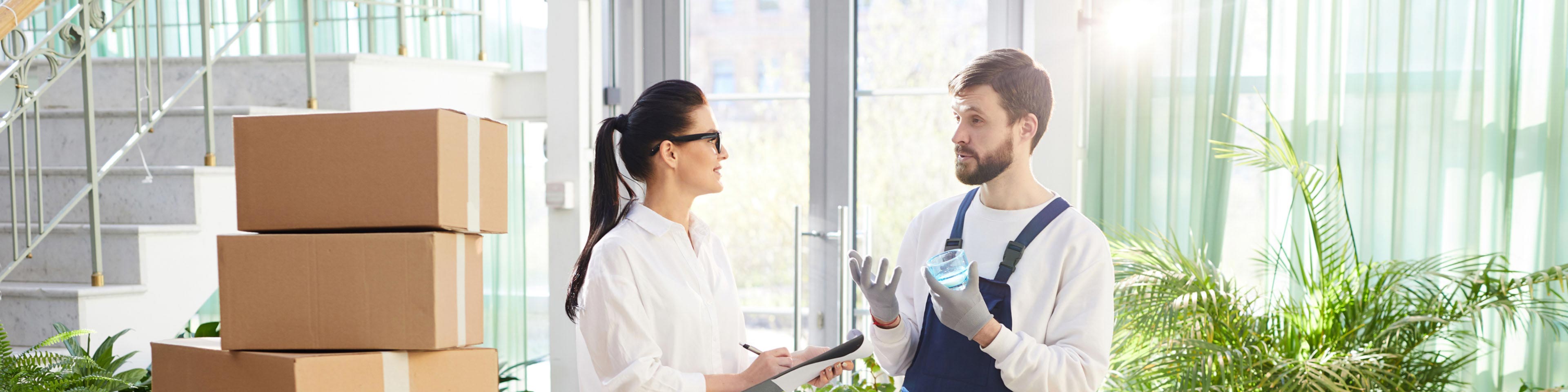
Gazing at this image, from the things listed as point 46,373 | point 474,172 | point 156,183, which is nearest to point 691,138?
point 474,172

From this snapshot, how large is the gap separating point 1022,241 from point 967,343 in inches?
6.6

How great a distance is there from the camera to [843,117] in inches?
128

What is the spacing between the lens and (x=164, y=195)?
230 cm

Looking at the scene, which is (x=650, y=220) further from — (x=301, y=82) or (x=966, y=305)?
(x=301, y=82)

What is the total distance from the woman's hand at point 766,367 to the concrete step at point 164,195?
4.99 ft

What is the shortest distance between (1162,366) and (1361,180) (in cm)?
84

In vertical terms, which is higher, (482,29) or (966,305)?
(482,29)

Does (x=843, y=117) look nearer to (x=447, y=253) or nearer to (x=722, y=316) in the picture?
(x=722, y=316)

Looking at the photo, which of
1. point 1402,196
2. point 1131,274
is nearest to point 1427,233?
point 1402,196

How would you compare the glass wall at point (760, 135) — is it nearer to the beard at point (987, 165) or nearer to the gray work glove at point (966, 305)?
the beard at point (987, 165)

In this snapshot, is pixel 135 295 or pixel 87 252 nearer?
pixel 135 295

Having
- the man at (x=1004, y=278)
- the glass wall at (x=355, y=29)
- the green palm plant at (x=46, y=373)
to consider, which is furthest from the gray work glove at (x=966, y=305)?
the glass wall at (x=355, y=29)

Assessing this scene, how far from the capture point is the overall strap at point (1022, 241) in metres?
1.42

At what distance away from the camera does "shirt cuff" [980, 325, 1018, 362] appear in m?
1.32
